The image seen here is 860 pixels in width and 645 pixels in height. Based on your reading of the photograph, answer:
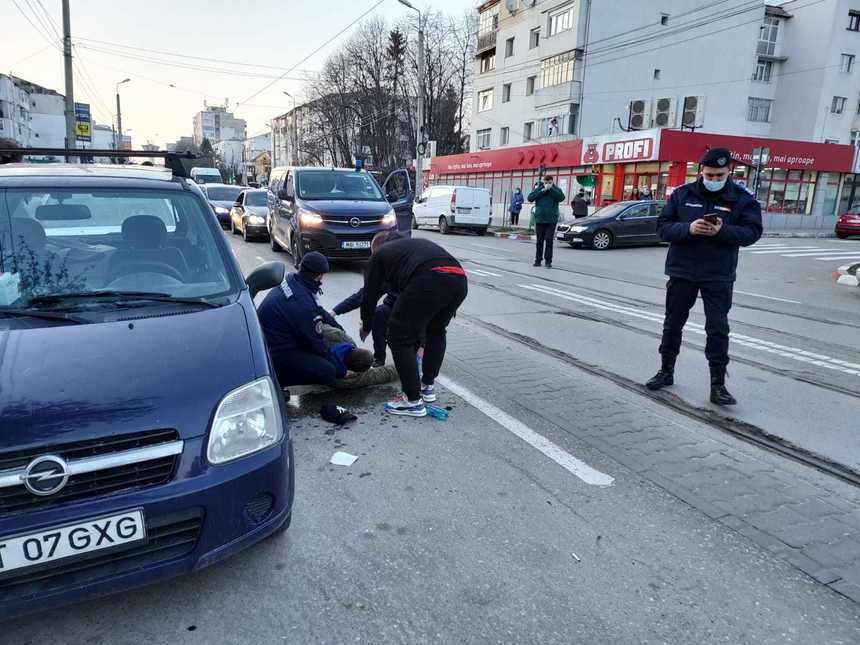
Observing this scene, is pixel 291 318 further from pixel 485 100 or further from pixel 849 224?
pixel 485 100

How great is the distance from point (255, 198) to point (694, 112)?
1168 inches

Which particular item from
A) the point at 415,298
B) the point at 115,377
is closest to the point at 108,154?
the point at 415,298

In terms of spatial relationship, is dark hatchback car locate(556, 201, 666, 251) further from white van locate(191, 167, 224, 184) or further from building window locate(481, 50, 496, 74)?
building window locate(481, 50, 496, 74)

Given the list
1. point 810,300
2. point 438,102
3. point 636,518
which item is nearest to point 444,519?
point 636,518

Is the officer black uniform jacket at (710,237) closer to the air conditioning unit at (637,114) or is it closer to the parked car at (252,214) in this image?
the parked car at (252,214)

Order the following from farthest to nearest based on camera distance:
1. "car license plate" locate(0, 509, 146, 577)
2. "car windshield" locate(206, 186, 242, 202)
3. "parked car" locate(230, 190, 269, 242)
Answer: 1. "car windshield" locate(206, 186, 242, 202)
2. "parked car" locate(230, 190, 269, 242)
3. "car license plate" locate(0, 509, 146, 577)

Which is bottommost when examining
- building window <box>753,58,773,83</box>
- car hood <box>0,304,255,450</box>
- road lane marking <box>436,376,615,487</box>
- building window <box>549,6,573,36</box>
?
road lane marking <box>436,376,615,487</box>

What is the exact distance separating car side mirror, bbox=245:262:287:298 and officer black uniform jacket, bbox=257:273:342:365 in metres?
0.68

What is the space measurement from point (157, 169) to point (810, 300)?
10.8 meters

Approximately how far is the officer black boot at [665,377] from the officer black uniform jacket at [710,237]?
0.78 metres

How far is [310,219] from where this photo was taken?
10.8 metres

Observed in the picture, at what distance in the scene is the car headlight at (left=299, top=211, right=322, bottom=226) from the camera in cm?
1079

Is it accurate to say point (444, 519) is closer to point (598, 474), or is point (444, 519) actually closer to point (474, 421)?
point (598, 474)

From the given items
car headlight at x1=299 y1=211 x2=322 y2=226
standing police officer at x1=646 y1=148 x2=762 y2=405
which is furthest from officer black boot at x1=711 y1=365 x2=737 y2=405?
car headlight at x1=299 y1=211 x2=322 y2=226
